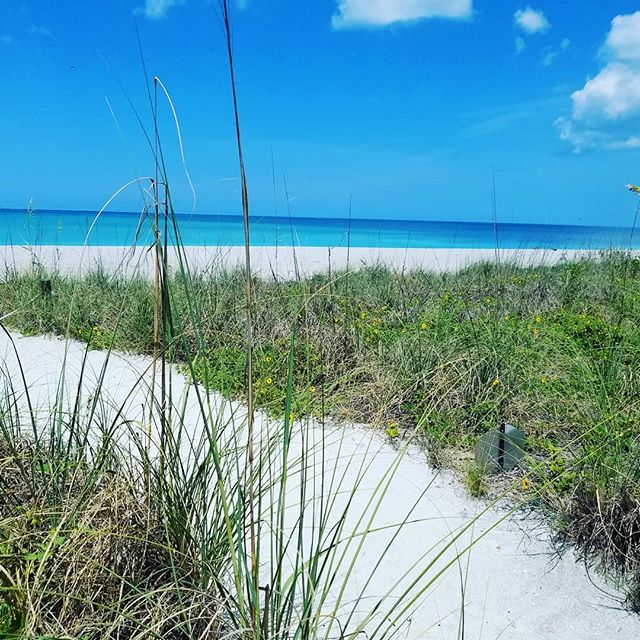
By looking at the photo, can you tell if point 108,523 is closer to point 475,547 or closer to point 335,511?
point 335,511

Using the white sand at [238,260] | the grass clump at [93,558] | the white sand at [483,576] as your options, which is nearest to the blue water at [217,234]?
the white sand at [238,260]

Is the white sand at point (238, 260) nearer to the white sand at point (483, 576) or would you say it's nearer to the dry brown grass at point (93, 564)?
the white sand at point (483, 576)

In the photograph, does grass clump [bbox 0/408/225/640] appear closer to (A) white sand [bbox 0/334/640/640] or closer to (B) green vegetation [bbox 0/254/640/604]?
(A) white sand [bbox 0/334/640/640]

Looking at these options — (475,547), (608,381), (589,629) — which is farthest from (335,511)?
(608,381)

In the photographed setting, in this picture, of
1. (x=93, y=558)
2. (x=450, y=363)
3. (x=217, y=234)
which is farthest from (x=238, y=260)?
(x=93, y=558)

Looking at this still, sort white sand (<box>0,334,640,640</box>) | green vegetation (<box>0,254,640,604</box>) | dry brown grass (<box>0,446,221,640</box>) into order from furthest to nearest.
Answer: green vegetation (<box>0,254,640,604</box>) < white sand (<box>0,334,640,640</box>) < dry brown grass (<box>0,446,221,640</box>)

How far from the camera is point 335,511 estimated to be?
2404mm

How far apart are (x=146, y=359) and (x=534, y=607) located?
3.29m

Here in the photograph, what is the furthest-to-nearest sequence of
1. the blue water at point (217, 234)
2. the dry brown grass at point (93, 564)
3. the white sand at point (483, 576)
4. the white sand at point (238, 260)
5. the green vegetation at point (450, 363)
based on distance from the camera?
1. the white sand at point (238, 260)
2. the blue water at point (217, 234)
3. the green vegetation at point (450, 363)
4. the white sand at point (483, 576)
5. the dry brown grass at point (93, 564)

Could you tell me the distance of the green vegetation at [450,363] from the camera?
2.19 m

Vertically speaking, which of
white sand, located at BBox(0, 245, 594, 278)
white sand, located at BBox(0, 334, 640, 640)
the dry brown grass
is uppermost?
white sand, located at BBox(0, 245, 594, 278)

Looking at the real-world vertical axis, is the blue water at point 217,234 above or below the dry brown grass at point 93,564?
above

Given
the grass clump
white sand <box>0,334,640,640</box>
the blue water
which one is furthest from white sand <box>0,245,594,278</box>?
the grass clump

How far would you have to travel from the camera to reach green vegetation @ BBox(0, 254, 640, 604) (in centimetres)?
219
